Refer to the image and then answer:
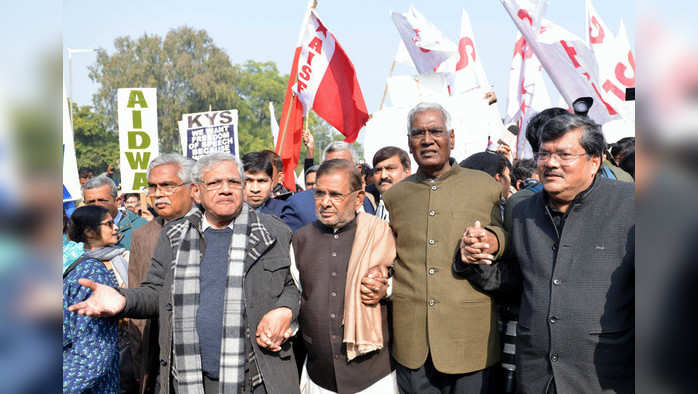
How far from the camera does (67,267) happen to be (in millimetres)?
3016

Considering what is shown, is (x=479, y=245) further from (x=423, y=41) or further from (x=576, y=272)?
(x=423, y=41)

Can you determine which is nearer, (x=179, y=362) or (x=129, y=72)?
(x=179, y=362)

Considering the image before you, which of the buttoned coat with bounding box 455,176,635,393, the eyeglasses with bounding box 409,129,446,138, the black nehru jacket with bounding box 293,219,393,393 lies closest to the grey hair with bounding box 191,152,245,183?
the black nehru jacket with bounding box 293,219,393,393

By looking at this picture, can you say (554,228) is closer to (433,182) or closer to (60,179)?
(433,182)

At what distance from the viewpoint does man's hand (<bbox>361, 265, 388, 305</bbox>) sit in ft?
10.5

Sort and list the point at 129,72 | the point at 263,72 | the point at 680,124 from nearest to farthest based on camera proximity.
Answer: the point at 680,124
the point at 129,72
the point at 263,72

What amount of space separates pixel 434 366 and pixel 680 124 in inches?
104

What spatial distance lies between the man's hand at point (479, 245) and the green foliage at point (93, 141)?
48366 mm

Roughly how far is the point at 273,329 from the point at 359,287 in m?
0.49


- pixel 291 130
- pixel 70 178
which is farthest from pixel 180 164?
pixel 291 130

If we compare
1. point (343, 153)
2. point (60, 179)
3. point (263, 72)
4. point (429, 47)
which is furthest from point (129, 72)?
point (60, 179)

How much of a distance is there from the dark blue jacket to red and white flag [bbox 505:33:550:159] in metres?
6.03

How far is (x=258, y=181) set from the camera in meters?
4.99

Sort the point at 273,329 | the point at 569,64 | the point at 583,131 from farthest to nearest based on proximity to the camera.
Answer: the point at 569,64, the point at 273,329, the point at 583,131
